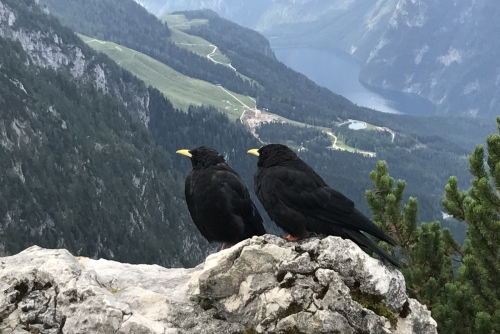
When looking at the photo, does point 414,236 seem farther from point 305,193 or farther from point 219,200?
point 305,193

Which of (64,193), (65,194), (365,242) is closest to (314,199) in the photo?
(365,242)

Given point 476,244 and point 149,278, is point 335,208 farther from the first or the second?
point 476,244

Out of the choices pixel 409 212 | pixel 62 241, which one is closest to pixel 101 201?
pixel 62 241

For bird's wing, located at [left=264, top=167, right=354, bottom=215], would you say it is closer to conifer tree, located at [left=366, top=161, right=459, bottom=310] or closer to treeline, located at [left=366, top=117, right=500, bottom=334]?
treeline, located at [left=366, top=117, right=500, bottom=334]

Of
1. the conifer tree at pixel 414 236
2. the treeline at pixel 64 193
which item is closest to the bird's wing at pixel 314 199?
the conifer tree at pixel 414 236

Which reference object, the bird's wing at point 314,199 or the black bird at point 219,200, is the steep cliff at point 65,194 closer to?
the black bird at point 219,200
